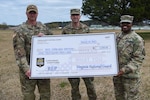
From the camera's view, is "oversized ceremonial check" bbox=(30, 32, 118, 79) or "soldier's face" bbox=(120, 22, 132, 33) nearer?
"soldier's face" bbox=(120, 22, 132, 33)

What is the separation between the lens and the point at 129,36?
19.6 ft

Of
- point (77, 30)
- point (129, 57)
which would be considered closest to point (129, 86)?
point (129, 57)

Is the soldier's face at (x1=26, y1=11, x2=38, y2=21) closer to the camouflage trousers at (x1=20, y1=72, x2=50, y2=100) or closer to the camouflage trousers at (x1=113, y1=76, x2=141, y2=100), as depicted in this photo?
the camouflage trousers at (x1=20, y1=72, x2=50, y2=100)

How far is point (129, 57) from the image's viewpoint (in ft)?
19.8

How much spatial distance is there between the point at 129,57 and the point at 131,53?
0.08m

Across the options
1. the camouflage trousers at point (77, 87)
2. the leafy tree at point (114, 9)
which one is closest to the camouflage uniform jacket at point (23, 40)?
the camouflage trousers at point (77, 87)

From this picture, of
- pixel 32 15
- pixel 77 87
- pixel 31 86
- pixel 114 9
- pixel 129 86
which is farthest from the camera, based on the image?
pixel 114 9

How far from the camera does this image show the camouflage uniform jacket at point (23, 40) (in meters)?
6.29

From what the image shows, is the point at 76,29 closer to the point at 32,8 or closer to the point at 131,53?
the point at 32,8

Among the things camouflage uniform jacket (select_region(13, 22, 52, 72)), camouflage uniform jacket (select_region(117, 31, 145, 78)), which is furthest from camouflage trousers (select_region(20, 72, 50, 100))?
camouflage uniform jacket (select_region(117, 31, 145, 78))

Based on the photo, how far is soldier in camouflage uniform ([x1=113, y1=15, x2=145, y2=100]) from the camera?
595cm

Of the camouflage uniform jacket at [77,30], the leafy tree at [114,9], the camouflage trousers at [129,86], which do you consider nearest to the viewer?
the camouflage trousers at [129,86]

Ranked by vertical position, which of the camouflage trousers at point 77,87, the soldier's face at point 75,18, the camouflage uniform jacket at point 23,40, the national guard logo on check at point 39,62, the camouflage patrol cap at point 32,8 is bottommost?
the camouflage trousers at point 77,87

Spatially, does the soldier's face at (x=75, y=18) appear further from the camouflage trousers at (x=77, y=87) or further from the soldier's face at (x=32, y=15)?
the camouflage trousers at (x=77, y=87)
